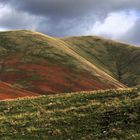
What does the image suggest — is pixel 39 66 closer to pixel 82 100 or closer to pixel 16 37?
pixel 16 37

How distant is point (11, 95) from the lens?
220ft

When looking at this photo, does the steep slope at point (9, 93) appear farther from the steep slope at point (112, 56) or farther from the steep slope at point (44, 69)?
the steep slope at point (112, 56)

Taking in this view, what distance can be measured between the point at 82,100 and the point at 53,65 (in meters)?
82.2

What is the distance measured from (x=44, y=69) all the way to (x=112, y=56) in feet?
213

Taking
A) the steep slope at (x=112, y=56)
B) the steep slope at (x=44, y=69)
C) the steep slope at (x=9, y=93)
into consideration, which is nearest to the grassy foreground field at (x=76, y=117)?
the steep slope at (x=9, y=93)

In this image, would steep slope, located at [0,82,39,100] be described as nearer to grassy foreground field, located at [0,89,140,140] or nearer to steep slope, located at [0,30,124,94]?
steep slope, located at [0,30,124,94]

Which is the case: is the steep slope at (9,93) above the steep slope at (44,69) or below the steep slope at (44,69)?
below

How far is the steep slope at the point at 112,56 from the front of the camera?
14012cm

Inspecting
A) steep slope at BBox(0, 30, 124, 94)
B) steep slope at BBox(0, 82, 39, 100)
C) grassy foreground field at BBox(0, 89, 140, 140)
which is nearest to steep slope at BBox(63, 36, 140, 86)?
steep slope at BBox(0, 30, 124, 94)

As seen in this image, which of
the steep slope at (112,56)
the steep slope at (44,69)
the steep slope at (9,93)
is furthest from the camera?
the steep slope at (112,56)

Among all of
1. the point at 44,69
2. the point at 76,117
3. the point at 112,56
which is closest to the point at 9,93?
the point at 44,69

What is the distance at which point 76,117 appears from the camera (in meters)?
Result: 25.5

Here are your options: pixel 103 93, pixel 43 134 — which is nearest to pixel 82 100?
pixel 103 93

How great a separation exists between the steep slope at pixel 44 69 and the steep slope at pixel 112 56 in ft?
58.1
